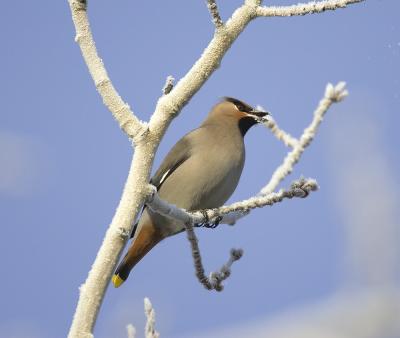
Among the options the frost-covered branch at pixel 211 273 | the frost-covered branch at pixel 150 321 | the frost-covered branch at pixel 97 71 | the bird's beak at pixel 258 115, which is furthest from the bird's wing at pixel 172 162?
the frost-covered branch at pixel 150 321

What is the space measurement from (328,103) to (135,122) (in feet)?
2.43

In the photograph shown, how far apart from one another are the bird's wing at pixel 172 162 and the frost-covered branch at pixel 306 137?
2.17 m

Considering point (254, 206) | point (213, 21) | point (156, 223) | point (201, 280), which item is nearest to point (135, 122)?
point (213, 21)

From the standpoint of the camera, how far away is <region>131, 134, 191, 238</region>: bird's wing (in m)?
5.45

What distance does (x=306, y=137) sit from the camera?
9.25 feet

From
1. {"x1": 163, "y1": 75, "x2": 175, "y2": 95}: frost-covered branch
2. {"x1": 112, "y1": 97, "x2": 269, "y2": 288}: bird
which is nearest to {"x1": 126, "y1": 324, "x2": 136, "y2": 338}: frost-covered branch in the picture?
{"x1": 163, "y1": 75, "x2": 175, "y2": 95}: frost-covered branch

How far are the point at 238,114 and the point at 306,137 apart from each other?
3.29 meters

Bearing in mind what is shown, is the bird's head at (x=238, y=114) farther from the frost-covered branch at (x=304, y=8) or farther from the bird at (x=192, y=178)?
the frost-covered branch at (x=304, y=8)

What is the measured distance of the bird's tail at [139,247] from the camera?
4961 millimetres

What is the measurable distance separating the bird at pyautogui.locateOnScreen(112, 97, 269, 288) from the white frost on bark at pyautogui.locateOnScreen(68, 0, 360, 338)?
2.08 metres

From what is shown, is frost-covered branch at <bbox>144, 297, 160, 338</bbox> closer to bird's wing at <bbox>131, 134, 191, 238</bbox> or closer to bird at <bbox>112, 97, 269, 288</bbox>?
bird at <bbox>112, 97, 269, 288</bbox>

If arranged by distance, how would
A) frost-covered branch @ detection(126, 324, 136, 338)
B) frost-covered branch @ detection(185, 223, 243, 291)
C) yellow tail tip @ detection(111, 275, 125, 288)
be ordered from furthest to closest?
yellow tail tip @ detection(111, 275, 125, 288) → frost-covered branch @ detection(185, 223, 243, 291) → frost-covered branch @ detection(126, 324, 136, 338)

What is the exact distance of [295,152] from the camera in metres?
3.01

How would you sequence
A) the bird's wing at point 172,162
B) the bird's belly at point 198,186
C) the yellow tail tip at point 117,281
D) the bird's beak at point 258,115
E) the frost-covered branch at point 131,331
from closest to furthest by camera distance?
the frost-covered branch at point 131,331 < the yellow tail tip at point 117,281 < the bird's belly at point 198,186 < the bird's wing at point 172,162 < the bird's beak at point 258,115
